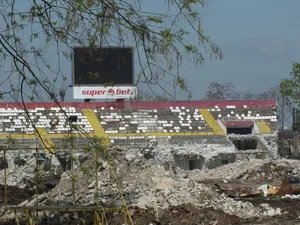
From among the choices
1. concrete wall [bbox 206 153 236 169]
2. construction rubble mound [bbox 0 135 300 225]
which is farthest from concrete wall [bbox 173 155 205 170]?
construction rubble mound [bbox 0 135 300 225]

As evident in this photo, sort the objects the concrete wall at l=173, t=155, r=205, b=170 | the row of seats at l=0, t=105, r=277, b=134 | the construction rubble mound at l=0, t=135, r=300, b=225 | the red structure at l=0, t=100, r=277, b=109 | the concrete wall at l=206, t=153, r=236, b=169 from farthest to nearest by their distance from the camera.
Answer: the red structure at l=0, t=100, r=277, b=109 < the row of seats at l=0, t=105, r=277, b=134 < the concrete wall at l=173, t=155, r=205, b=170 < the concrete wall at l=206, t=153, r=236, b=169 < the construction rubble mound at l=0, t=135, r=300, b=225

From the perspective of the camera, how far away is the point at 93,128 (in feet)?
150

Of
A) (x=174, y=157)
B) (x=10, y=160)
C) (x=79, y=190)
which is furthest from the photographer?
(x=174, y=157)

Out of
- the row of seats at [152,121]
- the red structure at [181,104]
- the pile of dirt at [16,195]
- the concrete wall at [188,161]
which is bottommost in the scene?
the concrete wall at [188,161]

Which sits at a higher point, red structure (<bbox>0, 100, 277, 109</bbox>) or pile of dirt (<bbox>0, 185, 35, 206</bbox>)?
red structure (<bbox>0, 100, 277, 109</bbox>)

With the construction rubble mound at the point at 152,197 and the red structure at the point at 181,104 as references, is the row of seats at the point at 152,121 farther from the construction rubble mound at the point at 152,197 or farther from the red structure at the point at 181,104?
the construction rubble mound at the point at 152,197

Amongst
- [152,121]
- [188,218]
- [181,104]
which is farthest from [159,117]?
[188,218]

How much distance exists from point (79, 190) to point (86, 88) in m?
28.1

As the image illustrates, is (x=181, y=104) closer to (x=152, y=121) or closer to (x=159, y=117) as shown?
(x=159, y=117)

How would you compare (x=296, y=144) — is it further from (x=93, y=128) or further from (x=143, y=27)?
(x=143, y=27)

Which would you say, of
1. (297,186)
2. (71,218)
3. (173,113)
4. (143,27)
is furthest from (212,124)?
(143,27)

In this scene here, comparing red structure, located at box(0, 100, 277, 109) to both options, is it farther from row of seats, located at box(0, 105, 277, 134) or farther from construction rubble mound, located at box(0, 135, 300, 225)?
construction rubble mound, located at box(0, 135, 300, 225)

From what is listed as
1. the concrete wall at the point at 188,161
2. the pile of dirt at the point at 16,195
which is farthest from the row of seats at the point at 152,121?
the pile of dirt at the point at 16,195

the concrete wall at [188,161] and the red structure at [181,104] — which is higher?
the red structure at [181,104]
